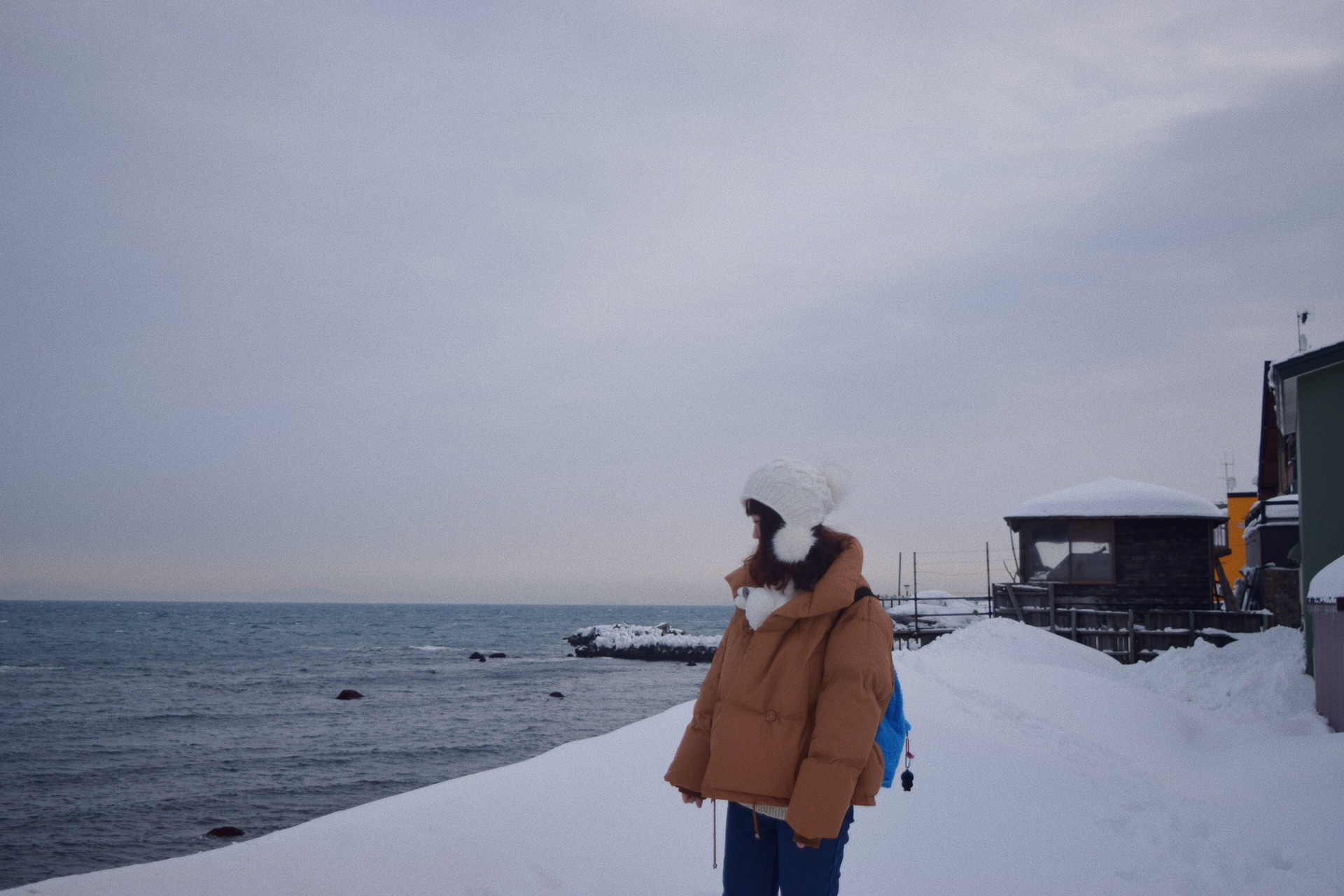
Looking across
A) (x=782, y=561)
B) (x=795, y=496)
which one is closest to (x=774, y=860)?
(x=782, y=561)

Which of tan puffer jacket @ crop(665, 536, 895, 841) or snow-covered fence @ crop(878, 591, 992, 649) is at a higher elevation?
tan puffer jacket @ crop(665, 536, 895, 841)

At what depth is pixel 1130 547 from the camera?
21.9 meters

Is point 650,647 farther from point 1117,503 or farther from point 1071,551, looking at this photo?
point 1117,503

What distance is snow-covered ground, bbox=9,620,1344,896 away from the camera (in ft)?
14.0

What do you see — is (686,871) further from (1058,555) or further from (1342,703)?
(1058,555)

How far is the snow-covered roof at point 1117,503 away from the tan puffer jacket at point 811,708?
21.5 m

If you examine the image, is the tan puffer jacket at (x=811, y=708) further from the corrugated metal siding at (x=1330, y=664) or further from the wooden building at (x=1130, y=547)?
the wooden building at (x=1130, y=547)

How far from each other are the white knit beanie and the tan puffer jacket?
142 millimetres

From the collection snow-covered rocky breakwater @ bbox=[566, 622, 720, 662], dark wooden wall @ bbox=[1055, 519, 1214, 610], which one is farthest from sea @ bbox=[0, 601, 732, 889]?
dark wooden wall @ bbox=[1055, 519, 1214, 610]

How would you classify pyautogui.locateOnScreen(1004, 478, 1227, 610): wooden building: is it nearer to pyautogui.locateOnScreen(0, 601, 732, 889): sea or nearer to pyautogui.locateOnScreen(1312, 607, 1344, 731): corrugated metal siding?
pyautogui.locateOnScreen(1312, 607, 1344, 731): corrugated metal siding

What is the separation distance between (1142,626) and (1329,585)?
429 inches

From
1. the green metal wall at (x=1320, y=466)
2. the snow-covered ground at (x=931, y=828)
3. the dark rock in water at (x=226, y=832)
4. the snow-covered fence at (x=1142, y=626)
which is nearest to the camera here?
the snow-covered ground at (x=931, y=828)

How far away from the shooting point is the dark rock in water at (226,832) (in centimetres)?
1343

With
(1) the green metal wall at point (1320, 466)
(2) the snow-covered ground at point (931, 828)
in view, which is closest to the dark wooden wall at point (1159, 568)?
(1) the green metal wall at point (1320, 466)
